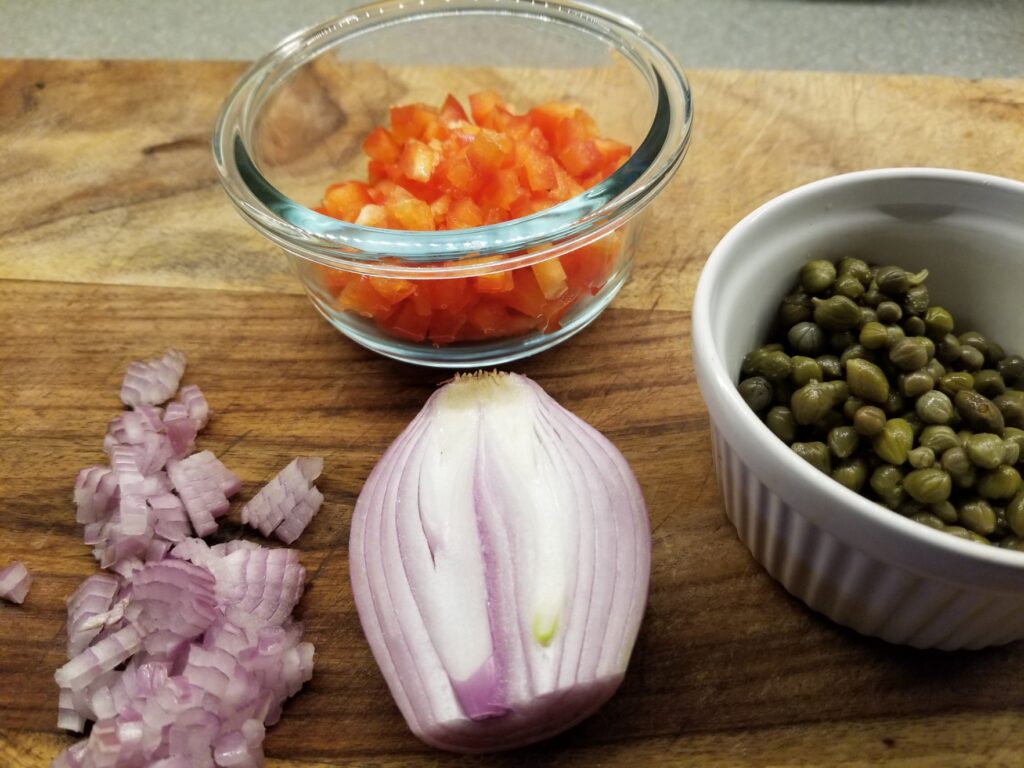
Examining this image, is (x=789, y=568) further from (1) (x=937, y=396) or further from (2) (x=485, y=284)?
(2) (x=485, y=284)

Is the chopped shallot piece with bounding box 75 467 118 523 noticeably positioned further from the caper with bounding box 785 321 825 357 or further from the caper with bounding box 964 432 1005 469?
the caper with bounding box 964 432 1005 469

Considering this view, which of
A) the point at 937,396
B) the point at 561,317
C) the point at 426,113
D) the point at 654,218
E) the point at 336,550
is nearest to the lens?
the point at 937,396

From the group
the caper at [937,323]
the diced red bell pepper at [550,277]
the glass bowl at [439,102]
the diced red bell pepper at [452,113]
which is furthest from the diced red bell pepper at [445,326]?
the caper at [937,323]

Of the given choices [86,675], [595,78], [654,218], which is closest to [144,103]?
[595,78]

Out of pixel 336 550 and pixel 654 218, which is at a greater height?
pixel 654 218

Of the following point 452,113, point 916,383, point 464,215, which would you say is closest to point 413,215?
point 464,215
